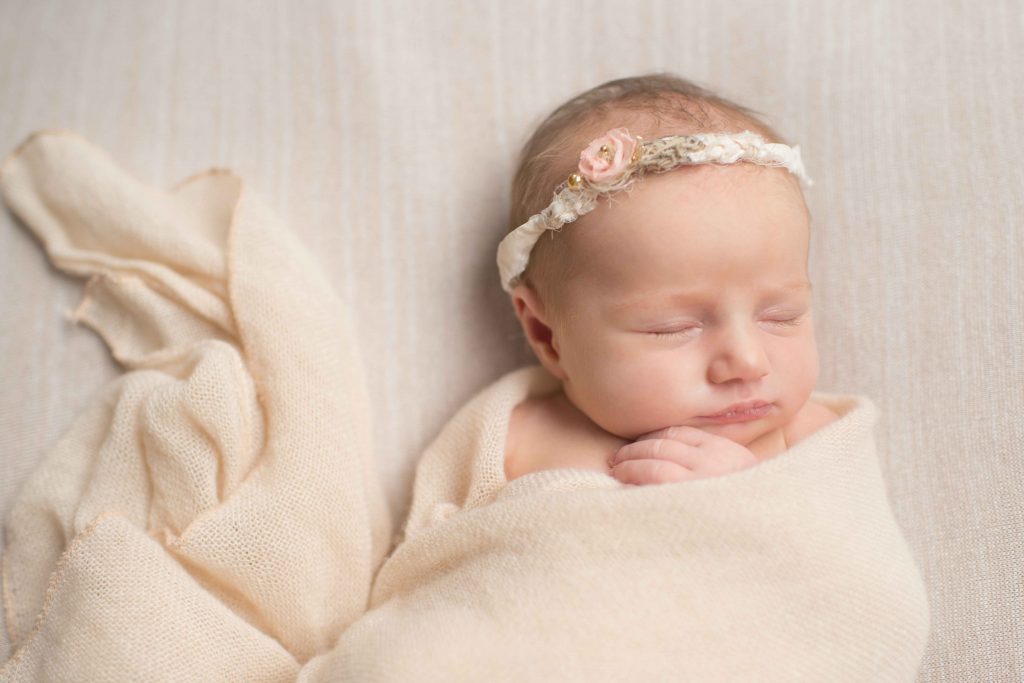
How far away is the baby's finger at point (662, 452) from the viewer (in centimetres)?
132

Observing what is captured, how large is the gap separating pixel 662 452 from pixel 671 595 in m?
0.22

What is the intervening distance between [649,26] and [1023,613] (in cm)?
127

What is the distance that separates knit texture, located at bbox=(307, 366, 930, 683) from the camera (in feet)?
3.89

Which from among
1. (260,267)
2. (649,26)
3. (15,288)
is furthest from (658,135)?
(15,288)

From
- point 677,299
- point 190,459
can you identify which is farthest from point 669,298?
point 190,459

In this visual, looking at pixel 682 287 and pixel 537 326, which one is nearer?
pixel 682 287

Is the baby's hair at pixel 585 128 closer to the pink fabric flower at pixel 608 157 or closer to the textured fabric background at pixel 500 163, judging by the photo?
the pink fabric flower at pixel 608 157

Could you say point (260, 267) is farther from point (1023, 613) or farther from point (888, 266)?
point (1023, 613)

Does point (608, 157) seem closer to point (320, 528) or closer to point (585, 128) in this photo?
point (585, 128)

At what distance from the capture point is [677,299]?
4.41 feet

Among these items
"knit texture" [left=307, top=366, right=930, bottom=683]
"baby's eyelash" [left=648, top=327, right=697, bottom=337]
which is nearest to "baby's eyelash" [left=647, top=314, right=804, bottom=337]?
"baby's eyelash" [left=648, top=327, right=697, bottom=337]

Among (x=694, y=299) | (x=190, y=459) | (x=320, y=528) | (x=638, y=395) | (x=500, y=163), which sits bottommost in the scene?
(x=320, y=528)

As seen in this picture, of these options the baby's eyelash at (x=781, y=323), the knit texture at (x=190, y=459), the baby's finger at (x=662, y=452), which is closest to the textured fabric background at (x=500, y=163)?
the knit texture at (x=190, y=459)

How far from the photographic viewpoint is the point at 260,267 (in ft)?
5.27
